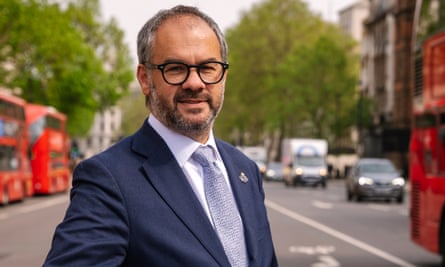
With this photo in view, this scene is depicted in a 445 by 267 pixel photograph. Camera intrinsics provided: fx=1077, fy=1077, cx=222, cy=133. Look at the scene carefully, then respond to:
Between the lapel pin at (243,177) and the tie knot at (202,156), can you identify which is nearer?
the tie knot at (202,156)

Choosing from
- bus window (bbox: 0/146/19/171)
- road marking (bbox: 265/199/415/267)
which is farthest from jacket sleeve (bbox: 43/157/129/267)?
bus window (bbox: 0/146/19/171)

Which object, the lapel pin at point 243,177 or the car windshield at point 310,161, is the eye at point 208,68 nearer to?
the lapel pin at point 243,177

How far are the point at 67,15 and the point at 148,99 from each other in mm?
56561

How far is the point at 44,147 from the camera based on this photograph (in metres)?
41.1

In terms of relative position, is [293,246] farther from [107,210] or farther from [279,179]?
[279,179]

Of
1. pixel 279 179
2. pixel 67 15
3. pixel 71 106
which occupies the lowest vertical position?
pixel 279 179

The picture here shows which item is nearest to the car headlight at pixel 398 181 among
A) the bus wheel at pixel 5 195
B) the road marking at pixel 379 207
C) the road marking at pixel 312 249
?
the road marking at pixel 379 207

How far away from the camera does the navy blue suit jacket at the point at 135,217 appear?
2.53 m

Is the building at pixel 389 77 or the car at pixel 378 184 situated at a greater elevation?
the building at pixel 389 77

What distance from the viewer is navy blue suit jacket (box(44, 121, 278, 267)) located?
8.30 ft

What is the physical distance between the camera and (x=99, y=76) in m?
67.8

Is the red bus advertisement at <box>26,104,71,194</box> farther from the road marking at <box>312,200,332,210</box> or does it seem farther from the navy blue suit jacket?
the navy blue suit jacket

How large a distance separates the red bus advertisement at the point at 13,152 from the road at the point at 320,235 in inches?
37.7

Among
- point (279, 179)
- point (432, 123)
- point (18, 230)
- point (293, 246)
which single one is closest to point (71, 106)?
point (279, 179)
